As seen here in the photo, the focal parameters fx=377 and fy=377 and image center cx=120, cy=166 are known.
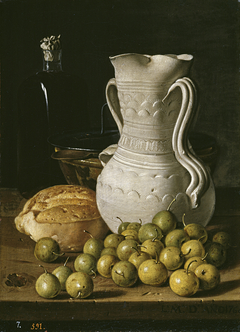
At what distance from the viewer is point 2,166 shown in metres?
2.06

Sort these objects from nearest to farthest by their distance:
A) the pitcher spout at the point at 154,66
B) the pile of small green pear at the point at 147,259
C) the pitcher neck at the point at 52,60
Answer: the pile of small green pear at the point at 147,259, the pitcher spout at the point at 154,66, the pitcher neck at the point at 52,60

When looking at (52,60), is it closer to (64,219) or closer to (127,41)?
(127,41)

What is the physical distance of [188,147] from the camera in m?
1.15

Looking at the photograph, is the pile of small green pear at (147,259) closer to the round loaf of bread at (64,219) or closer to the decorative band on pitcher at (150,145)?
the round loaf of bread at (64,219)

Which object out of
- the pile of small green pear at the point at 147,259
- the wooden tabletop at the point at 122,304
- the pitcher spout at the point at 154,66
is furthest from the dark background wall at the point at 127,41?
the wooden tabletop at the point at 122,304

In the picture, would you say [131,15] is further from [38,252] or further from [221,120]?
[38,252]

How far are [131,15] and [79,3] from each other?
0.26 meters

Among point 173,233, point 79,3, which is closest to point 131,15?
point 79,3

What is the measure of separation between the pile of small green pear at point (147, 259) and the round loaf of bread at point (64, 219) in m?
0.08

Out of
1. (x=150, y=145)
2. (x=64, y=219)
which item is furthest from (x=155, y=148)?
(x=64, y=219)

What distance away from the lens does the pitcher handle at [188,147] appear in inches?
41.6

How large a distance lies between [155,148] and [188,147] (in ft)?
0.35

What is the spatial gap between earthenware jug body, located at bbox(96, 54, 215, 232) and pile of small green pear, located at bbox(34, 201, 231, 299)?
0.06m

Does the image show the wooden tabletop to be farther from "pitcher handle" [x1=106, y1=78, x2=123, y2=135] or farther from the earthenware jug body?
"pitcher handle" [x1=106, y1=78, x2=123, y2=135]
